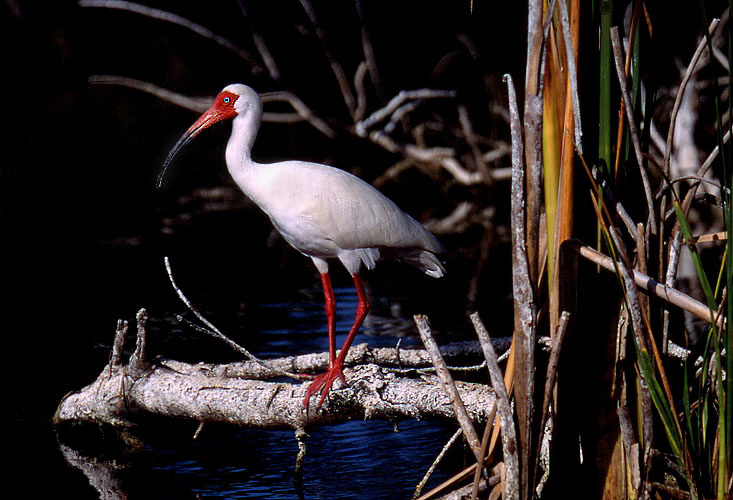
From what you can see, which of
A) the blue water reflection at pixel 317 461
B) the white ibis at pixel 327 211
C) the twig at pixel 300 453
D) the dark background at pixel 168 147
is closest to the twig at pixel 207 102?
the dark background at pixel 168 147

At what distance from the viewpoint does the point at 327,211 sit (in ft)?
17.9

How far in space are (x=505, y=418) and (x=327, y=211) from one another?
2.68 metres

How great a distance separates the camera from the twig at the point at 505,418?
Answer: 9.57ft

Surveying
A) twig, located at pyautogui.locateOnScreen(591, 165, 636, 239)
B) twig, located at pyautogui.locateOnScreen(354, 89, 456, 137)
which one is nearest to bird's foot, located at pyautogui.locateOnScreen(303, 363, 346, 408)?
twig, located at pyautogui.locateOnScreen(591, 165, 636, 239)

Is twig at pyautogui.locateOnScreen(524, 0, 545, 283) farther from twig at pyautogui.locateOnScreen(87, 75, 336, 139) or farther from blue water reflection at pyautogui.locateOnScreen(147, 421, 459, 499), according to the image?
twig at pyautogui.locateOnScreen(87, 75, 336, 139)

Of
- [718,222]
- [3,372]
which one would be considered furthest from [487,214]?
[3,372]

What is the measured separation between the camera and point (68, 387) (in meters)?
6.21

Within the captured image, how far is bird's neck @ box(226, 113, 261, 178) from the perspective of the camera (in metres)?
5.61

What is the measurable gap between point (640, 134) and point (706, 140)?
11160mm

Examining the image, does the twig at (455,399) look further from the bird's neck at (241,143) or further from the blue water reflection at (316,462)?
the bird's neck at (241,143)

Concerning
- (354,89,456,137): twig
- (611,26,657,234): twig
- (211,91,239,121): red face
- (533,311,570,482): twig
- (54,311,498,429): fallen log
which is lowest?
(54,311,498,429): fallen log

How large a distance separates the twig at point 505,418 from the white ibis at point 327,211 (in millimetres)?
2356

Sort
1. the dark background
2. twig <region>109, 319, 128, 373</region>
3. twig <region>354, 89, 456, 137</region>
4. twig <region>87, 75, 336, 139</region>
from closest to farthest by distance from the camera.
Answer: twig <region>109, 319, 128, 373</region> < the dark background < twig <region>354, 89, 456, 137</region> < twig <region>87, 75, 336, 139</region>

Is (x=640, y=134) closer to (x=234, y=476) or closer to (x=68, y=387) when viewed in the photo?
(x=234, y=476)
